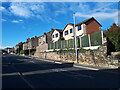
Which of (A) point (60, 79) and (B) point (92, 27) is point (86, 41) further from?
(B) point (92, 27)

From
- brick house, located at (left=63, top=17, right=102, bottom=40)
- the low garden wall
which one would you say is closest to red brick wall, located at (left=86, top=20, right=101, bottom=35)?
brick house, located at (left=63, top=17, right=102, bottom=40)

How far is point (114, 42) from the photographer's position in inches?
568

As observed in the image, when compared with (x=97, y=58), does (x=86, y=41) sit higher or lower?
higher

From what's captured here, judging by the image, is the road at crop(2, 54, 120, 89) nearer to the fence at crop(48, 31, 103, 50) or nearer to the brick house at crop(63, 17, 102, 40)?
the fence at crop(48, 31, 103, 50)

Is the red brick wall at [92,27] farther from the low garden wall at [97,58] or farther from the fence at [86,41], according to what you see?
the low garden wall at [97,58]

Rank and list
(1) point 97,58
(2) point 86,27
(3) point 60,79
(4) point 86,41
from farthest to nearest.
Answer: (2) point 86,27
(4) point 86,41
(1) point 97,58
(3) point 60,79

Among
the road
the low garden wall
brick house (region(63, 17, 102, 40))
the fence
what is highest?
brick house (region(63, 17, 102, 40))

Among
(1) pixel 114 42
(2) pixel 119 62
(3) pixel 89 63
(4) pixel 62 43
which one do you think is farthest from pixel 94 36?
(4) pixel 62 43

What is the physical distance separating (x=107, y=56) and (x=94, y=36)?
15.9ft

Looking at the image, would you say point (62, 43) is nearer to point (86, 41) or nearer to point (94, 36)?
point (86, 41)

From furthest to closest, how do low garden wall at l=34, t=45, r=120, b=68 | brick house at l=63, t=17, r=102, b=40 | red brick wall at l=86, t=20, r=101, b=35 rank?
red brick wall at l=86, t=20, r=101, b=35 < brick house at l=63, t=17, r=102, b=40 < low garden wall at l=34, t=45, r=120, b=68

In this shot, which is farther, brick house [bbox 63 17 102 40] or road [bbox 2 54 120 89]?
brick house [bbox 63 17 102 40]

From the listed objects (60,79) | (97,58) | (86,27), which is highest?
(86,27)

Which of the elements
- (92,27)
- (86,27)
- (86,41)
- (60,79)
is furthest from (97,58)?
(92,27)
